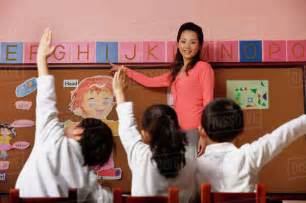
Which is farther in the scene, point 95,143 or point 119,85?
point 119,85

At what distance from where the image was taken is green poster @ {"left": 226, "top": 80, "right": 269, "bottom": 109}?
1.54 metres

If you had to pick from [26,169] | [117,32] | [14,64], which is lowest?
[26,169]

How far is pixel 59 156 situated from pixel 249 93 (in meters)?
0.74

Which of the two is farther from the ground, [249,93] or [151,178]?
[249,93]

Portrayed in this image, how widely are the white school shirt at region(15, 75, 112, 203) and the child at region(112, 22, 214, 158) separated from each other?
442 mm

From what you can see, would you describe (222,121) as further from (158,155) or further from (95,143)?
(95,143)

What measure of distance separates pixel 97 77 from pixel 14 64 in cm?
28

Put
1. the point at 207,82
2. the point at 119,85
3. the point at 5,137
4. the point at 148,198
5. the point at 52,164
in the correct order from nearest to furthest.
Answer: the point at 148,198 → the point at 52,164 → the point at 119,85 → the point at 207,82 → the point at 5,137

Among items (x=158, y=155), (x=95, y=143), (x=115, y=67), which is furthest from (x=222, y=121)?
(x=115, y=67)

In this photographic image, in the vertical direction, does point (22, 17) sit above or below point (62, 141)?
above

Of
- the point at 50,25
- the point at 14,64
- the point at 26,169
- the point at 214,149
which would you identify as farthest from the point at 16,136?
the point at 214,149

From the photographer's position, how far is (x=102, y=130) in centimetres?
108

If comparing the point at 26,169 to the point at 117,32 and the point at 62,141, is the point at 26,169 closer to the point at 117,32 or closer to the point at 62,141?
the point at 62,141

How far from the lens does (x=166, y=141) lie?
1.07 metres
